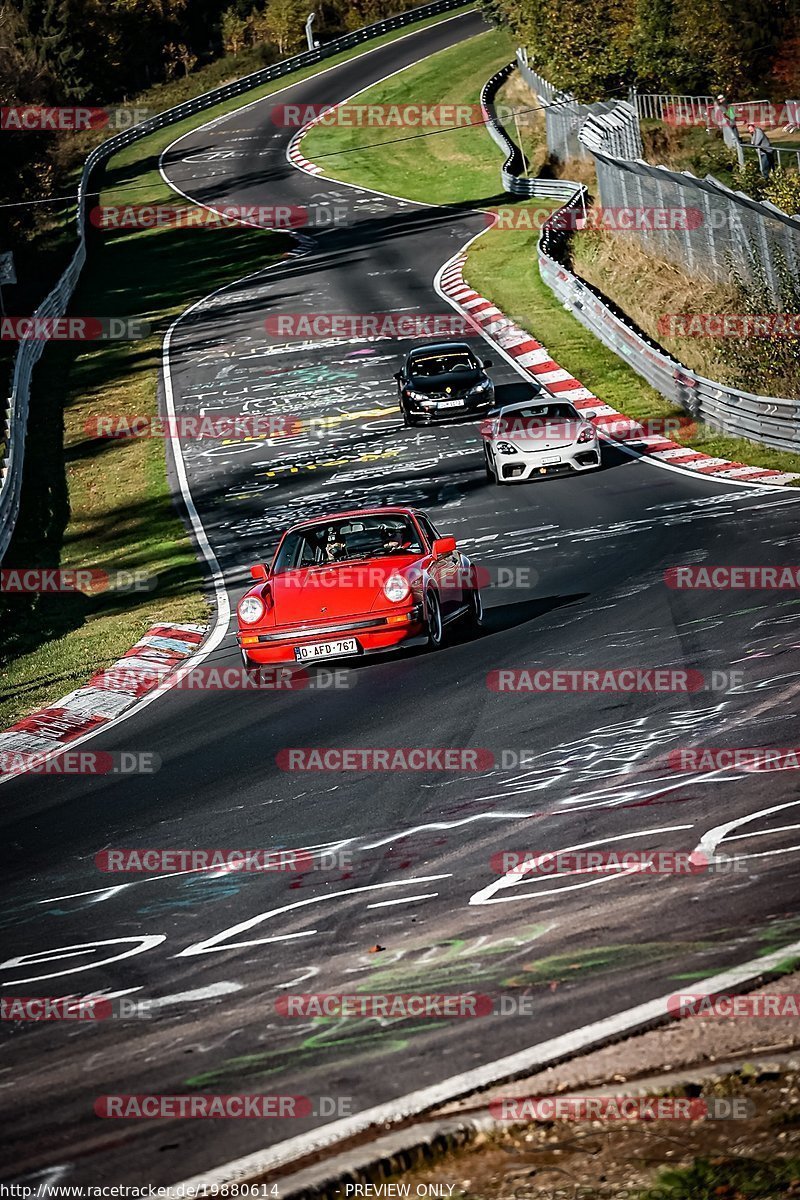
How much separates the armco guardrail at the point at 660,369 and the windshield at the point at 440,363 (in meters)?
3.28

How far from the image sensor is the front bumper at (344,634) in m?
12.6

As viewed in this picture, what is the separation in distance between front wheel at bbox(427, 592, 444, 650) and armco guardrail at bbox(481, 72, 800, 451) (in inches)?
372

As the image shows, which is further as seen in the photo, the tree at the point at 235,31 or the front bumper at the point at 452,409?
the tree at the point at 235,31

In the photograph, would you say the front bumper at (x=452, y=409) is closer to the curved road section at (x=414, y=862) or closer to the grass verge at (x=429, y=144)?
the curved road section at (x=414, y=862)

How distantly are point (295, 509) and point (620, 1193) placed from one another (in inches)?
814

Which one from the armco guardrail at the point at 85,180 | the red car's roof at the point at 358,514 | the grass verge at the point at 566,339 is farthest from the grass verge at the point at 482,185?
the red car's roof at the point at 358,514

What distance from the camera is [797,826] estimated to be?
23.5 ft

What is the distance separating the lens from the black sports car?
27.6 m

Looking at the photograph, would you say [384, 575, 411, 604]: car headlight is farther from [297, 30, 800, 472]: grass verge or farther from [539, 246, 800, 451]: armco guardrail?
[539, 246, 800, 451]: armco guardrail

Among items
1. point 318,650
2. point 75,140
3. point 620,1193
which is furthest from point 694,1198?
point 75,140

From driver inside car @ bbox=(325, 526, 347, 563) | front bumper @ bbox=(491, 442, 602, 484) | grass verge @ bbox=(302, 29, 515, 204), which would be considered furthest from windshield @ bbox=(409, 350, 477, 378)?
grass verge @ bbox=(302, 29, 515, 204)

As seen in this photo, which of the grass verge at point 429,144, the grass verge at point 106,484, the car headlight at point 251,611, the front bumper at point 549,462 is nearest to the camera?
the car headlight at point 251,611

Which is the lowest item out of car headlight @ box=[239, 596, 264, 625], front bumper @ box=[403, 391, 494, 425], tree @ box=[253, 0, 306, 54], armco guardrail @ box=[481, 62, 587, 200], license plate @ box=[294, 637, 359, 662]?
license plate @ box=[294, 637, 359, 662]

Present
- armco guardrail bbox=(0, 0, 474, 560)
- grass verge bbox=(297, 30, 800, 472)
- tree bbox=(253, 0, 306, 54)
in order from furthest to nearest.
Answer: tree bbox=(253, 0, 306, 54) → grass verge bbox=(297, 30, 800, 472) → armco guardrail bbox=(0, 0, 474, 560)
